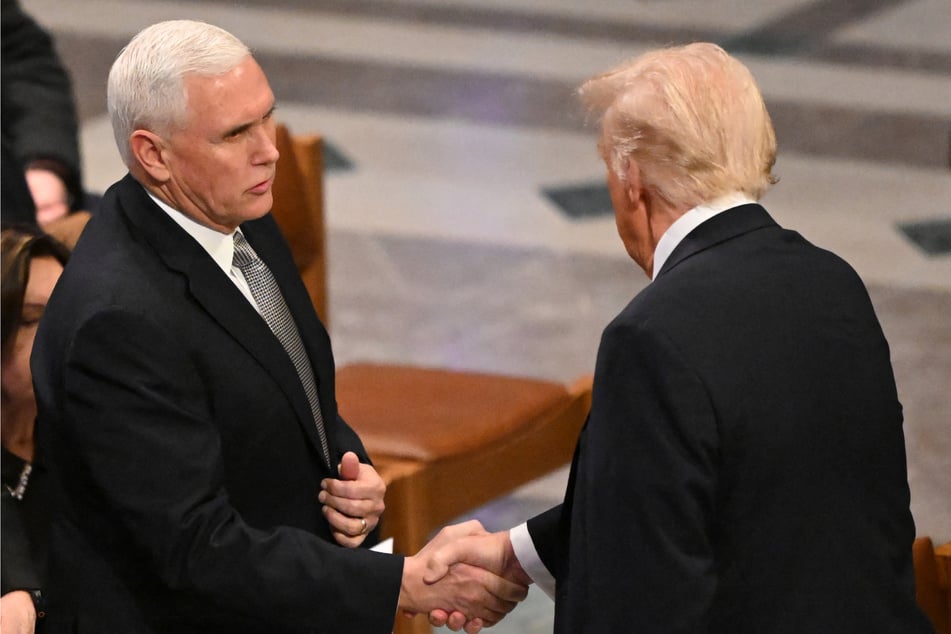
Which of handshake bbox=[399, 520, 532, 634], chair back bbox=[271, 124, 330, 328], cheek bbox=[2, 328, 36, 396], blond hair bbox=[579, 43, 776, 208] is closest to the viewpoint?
blond hair bbox=[579, 43, 776, 208]

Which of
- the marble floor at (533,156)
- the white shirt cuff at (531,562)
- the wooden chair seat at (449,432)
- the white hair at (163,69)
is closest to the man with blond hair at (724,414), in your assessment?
the white shirt cuff at (531,562)

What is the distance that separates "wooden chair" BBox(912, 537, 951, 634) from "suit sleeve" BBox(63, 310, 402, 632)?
0.87 meters

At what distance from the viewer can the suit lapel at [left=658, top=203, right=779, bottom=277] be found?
2.00m

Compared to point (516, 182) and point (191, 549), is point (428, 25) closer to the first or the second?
point (516, 182)

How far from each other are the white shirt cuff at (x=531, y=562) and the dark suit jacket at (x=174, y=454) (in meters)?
0.19

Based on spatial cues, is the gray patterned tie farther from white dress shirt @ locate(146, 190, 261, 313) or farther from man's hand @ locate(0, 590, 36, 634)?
man's hand @ locate(0, 590, 36, 634)

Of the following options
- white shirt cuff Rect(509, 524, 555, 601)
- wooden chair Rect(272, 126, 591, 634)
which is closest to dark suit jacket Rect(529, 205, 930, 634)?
white shirt cuff Rect(509, 524, 555, 601)

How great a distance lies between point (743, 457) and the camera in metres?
1.90

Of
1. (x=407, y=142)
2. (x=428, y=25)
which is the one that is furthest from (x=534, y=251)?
(x=428, y=25)

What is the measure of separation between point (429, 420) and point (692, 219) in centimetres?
168

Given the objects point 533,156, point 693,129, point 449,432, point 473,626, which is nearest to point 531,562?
point 473,626

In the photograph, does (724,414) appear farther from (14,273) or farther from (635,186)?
(14,273)

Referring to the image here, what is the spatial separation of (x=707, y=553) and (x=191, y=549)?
0.66 meters

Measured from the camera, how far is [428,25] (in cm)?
804
